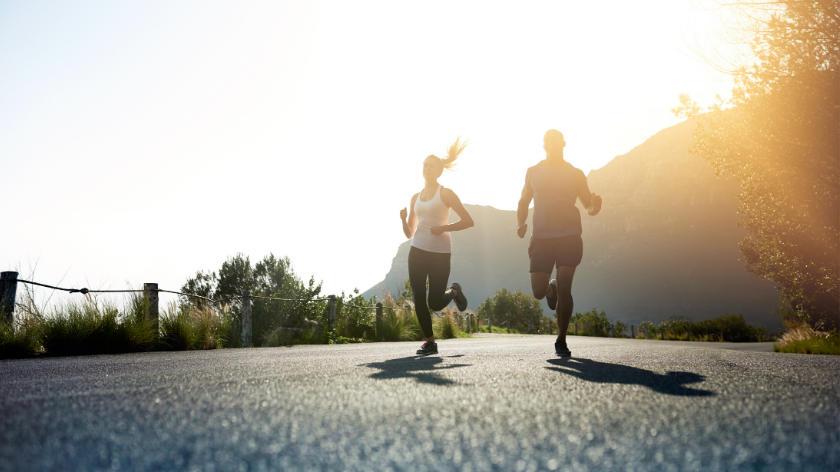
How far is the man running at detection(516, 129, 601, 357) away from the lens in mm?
4234

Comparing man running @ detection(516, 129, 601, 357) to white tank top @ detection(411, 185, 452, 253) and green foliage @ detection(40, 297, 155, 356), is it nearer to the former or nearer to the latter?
white tank top @ detection(411, 185, 452, 253)

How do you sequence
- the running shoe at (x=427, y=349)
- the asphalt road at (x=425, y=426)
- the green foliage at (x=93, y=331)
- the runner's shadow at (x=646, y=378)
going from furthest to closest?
1. the green foliage at (x=93, y=331)
2. the running shoe at (x=427, y=349)
3. the runner's shadow at (x=646, y=378)
4. the asphalt road at (x=425, y=426)

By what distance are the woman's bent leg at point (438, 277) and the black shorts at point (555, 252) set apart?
89cm

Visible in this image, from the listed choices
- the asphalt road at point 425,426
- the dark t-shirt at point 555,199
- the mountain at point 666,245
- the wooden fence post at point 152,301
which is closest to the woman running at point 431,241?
the dark t-shirt at point 555,199

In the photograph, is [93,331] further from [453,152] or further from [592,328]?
[592,328]

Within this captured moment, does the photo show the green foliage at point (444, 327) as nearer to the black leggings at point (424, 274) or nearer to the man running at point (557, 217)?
the black leggings at point (424, 274)

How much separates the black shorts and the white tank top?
885mm

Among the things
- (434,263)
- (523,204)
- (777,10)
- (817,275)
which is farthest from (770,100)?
(434,263)

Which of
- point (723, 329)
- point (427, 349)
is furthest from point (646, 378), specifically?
point (723, 329)

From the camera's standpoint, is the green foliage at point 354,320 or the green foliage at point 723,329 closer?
the green foliage at point 354,320

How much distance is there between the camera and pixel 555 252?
14.2 ft

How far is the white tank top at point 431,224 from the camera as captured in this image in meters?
4.83

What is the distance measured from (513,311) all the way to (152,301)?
6170 centimetres

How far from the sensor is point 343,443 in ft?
3.31
